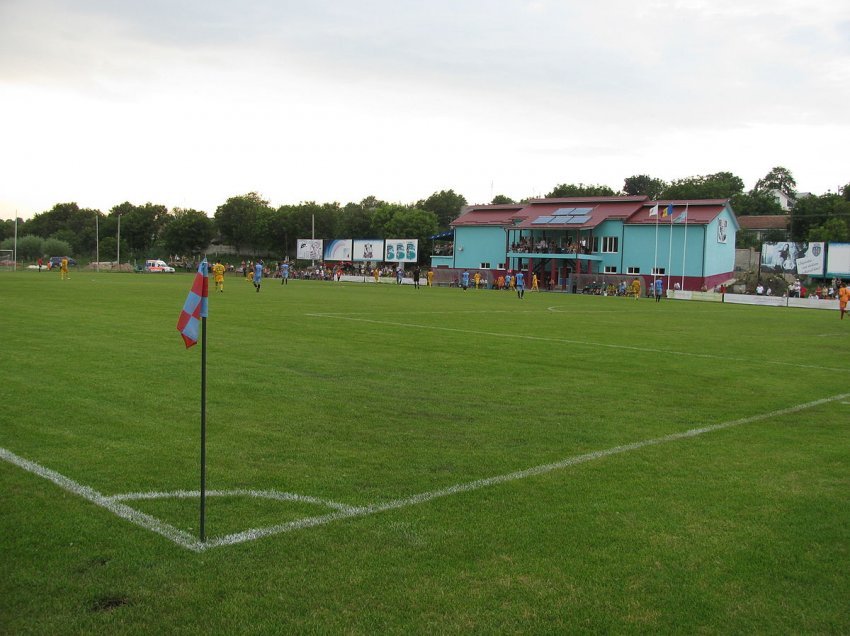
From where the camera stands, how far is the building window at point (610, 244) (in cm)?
7244

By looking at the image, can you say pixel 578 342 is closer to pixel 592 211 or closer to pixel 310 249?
pixel 592 211

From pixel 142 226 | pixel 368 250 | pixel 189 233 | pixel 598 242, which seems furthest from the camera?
pixel 142 226

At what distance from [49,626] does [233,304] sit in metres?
28.0

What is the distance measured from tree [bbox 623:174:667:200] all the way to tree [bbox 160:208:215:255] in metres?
68.9

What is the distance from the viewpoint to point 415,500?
624cm

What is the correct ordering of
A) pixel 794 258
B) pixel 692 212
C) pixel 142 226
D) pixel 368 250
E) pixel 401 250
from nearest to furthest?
1. pixel 794 258
2. pixel 692 212
3. pixel 401 250
4. pixel 368 250
5. pixel 142 226

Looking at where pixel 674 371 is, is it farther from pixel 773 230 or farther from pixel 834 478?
pixel 773 230

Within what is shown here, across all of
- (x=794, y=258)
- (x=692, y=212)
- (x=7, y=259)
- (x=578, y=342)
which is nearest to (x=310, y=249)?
(x=7, y=259)

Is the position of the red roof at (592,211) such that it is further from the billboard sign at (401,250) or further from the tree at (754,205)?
the tree at (754,205)

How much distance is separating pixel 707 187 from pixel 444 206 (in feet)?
131

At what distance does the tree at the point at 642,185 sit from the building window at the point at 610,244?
2096 inches

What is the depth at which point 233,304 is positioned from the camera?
1232 inches

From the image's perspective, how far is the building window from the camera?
72.4 m

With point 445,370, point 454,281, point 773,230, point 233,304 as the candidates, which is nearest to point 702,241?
point 454,281
